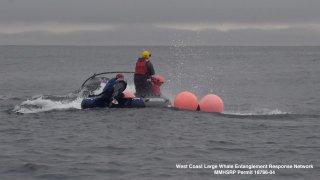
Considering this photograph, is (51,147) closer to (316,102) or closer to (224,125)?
(224,125)

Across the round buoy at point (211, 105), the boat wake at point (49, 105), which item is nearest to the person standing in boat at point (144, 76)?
the round buoy at point (211, 105)

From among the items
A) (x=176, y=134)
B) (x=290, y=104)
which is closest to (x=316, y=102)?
(x=290, y=104)

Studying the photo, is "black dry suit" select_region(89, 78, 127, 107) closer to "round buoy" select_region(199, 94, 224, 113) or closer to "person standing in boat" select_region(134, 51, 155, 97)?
"person standing in boat" select_region(134, 51, 155, 97)

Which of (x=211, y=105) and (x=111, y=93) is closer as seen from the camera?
(x=111, y=93)

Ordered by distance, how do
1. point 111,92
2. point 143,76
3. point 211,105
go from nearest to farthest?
point 111,92 → point 211,105 → point 143,76

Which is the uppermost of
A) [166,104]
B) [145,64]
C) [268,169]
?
[145,64]

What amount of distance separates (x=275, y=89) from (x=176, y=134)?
25437mm

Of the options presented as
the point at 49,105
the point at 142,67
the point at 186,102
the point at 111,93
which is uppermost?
Result: the point at 142,67

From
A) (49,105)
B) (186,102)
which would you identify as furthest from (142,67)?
(49,105)

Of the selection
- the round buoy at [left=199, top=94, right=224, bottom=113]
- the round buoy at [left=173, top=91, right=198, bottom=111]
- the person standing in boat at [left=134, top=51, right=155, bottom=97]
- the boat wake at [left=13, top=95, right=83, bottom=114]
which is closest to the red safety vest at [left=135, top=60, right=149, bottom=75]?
the person standing in boat at [left=134, top=51, right=155, bottom=97]

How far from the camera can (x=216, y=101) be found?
23.2 meters

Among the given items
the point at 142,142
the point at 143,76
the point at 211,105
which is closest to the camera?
the point at 142,142

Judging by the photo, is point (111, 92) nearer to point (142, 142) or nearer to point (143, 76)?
point (143, 76)

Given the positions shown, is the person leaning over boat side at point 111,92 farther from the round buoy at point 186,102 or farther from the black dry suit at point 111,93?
the round buoy at point 186,102
